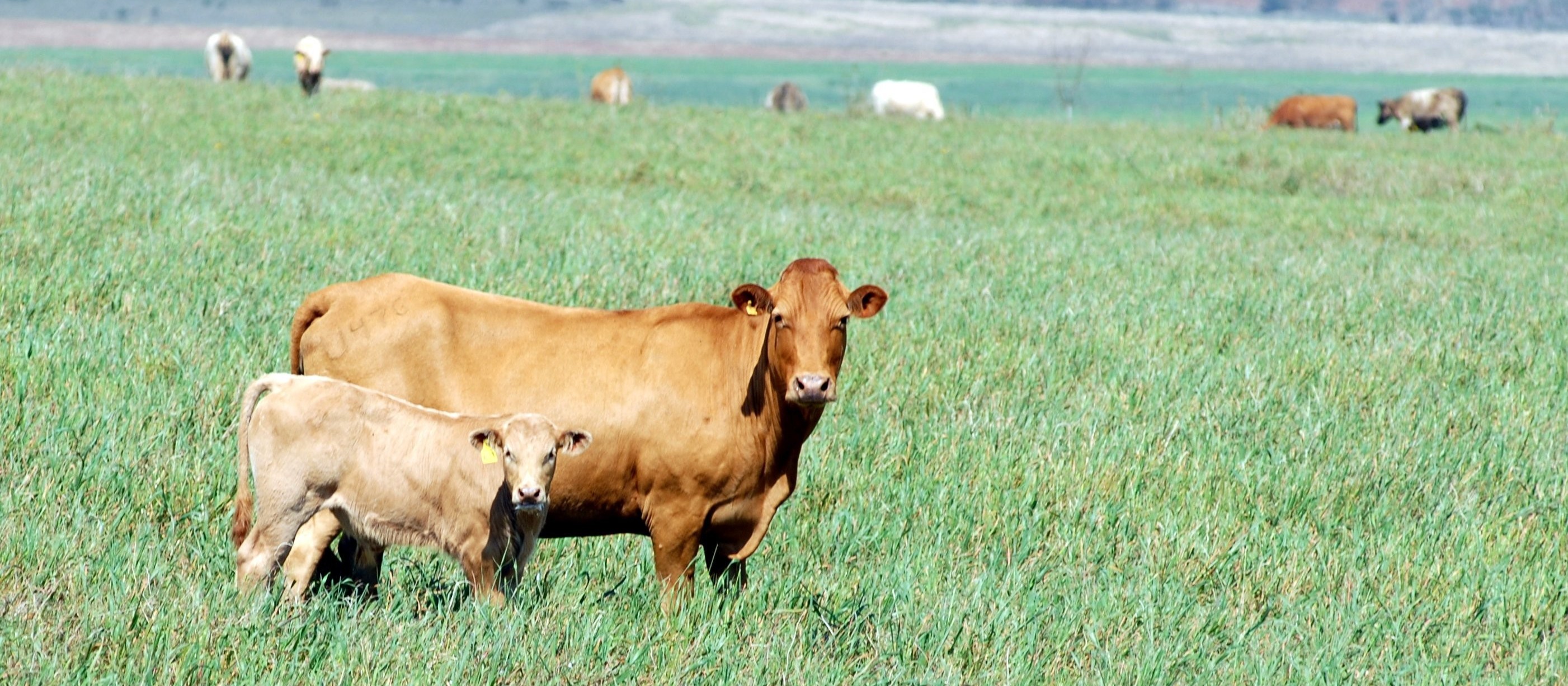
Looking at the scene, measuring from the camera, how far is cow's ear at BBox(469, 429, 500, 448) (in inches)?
169

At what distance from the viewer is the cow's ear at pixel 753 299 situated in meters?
4.83

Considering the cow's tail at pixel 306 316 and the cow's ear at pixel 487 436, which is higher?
the cow's tail at pixel 306 316

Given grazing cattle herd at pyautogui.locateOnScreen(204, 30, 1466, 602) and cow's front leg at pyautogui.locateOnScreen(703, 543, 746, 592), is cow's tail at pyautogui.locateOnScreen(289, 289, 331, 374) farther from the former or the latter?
cow's front leg at pyautogui.locateOnScreen(703, 543, 746, 592)

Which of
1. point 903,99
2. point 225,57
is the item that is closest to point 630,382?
point 225,57

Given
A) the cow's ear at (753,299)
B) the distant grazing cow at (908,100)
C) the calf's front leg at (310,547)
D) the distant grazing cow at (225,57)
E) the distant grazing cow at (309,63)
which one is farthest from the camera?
the distant grazing cow at (908,100)

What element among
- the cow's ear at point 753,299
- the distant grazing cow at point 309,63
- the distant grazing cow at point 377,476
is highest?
the distant grazing cow at point 309,63

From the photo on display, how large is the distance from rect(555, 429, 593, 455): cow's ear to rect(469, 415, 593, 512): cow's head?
0.04 feet

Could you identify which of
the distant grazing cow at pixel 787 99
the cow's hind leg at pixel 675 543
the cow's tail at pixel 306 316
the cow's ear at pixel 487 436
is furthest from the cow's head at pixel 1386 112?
the cow's ear at pixel 487 436

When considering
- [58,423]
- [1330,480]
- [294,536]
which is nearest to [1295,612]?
[1330,480]

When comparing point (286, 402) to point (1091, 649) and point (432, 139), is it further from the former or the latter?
point (432, 139)

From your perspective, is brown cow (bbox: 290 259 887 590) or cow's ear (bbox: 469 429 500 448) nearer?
cow's ear (bbox: 469 429 500 448)

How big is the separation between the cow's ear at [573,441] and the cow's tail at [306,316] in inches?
53.8

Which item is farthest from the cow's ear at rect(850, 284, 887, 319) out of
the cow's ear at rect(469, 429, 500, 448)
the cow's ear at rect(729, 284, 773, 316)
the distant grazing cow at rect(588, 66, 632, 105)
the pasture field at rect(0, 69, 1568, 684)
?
the distant grazing cow at rect(588, 66, 632, 105)

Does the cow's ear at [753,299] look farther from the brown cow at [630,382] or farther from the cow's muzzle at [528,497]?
the cow's muzzle at [528,497]
